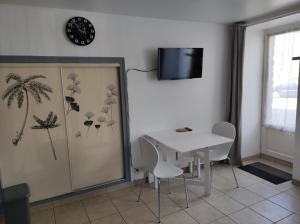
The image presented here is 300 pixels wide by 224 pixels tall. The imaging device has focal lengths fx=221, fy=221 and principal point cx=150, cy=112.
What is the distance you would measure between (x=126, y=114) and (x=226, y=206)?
64.1 inches

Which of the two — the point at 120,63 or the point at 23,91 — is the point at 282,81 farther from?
the point at 23,91

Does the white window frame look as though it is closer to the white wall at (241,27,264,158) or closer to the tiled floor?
the white wall at (241,27,264,158)

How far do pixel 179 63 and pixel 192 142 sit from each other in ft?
3.64

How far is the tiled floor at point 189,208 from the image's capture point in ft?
7.68

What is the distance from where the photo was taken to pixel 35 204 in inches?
102

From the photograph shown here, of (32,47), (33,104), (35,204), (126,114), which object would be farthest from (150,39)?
(35,204)

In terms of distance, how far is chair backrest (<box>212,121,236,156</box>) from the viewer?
2.96 metres

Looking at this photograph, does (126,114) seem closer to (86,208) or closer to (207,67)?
(86,208)

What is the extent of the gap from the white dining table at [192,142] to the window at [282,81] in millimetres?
1389

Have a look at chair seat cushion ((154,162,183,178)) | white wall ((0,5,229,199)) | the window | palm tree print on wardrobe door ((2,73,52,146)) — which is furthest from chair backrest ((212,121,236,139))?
palm tree print on wardrobe door ((2,73,52,146))

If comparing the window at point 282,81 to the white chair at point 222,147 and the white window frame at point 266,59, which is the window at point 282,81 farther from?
the white chair at point 222,147

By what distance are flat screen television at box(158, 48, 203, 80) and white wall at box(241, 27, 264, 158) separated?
96 cm

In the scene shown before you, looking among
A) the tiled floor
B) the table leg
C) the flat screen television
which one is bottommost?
the tiled floor

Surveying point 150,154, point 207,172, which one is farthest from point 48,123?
point 207,172
